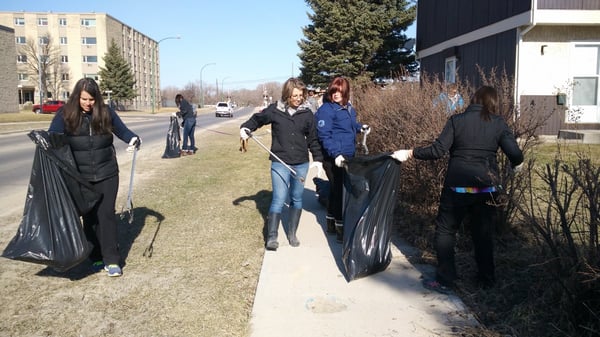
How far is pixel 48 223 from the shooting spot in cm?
398

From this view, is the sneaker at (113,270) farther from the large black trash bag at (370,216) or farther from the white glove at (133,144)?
the large black trash bag at (370,216)

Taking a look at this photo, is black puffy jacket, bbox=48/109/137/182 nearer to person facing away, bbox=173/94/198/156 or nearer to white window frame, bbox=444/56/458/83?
person facing away, bbox=173/94/198/156

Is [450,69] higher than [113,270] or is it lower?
higher

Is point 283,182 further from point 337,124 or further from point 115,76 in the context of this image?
→ point 115,76

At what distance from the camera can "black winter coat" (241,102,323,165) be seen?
509 centimetres

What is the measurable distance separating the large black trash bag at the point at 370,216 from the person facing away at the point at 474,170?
0.50 metres

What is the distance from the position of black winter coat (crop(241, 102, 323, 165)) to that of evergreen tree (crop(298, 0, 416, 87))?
15.9 m

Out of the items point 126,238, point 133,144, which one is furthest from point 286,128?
point 126,238

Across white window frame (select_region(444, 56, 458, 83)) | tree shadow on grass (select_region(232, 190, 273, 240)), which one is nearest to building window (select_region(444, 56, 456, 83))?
white window frame (select_region(444, 56, 458, 83))

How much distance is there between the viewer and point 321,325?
3396 millimetres

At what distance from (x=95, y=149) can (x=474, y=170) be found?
323cm

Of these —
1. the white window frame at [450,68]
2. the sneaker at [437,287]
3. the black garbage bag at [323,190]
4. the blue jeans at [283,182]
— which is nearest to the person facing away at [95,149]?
the blue jeans at [283,182]

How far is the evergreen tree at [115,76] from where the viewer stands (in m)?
65.0

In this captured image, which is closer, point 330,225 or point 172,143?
point 330,225
